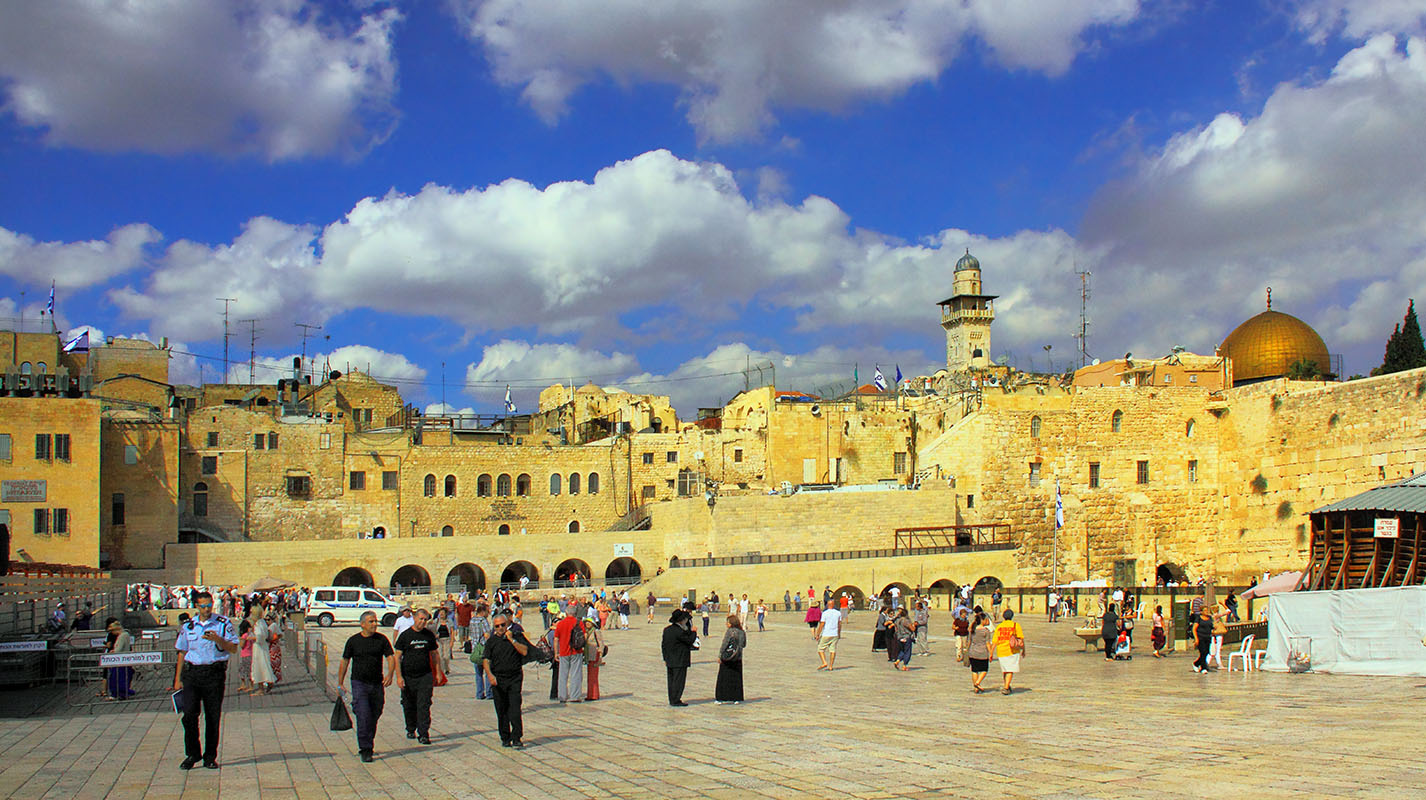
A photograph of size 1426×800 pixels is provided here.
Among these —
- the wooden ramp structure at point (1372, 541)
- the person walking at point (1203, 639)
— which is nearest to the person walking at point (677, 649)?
the person walking at point (1203, 639)

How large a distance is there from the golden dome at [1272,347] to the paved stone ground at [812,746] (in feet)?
128

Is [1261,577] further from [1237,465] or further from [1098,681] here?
[1098,681]

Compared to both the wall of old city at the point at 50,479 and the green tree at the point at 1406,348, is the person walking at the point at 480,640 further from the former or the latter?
the green tree at the point at 1406,348

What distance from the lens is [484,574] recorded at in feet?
140

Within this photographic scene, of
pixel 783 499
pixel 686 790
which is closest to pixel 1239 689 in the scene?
pixel 686 790

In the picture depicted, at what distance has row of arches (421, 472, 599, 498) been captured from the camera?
46500mm

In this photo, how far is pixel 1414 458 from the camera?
1382 inches

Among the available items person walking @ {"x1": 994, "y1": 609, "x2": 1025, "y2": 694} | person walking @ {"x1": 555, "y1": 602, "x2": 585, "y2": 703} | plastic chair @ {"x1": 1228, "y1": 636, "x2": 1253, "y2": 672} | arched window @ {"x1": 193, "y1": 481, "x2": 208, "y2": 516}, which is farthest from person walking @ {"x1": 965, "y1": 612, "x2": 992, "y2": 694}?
arched window @ {"x1": 193, "y1": 481, "x2": 208, "y2": 516}

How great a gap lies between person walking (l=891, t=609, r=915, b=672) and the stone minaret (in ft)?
162

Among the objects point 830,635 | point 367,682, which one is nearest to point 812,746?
point 367,682

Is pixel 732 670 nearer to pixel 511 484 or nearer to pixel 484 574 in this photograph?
pixel 484 574

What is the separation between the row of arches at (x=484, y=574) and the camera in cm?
4231

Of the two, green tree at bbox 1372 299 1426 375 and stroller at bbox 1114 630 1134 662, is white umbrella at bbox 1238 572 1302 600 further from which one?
green tree at bbox 1372 299 1426 375

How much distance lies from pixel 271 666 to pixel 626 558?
29340 millimetres
